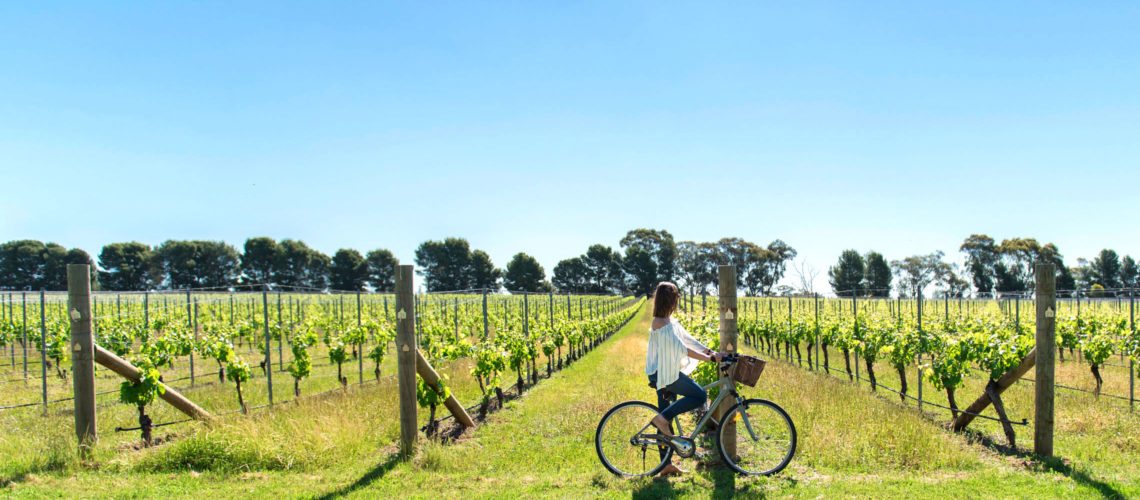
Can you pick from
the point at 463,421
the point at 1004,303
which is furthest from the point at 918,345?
the point at 1004,303

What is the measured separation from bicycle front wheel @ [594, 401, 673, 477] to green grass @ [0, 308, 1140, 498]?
186mm

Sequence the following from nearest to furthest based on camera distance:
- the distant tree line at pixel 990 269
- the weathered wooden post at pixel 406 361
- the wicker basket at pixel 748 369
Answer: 1. the wicker basket at pixel 748 369
2. the weathered wooden post at pixel 406 361
3. the distant tree line at pixel 990 269

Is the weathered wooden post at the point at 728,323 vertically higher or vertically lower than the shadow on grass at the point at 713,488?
higher

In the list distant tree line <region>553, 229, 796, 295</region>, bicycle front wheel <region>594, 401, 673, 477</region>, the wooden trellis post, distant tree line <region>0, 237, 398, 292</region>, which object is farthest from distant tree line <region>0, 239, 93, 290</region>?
bicycle front wheel <region>594, 401, 673, 477</region>

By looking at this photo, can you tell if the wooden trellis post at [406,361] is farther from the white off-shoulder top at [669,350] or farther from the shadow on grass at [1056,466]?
the shadow on grass at [1056,466]

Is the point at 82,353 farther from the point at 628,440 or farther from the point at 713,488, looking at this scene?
the point at 713,488

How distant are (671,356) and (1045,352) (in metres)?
3.49

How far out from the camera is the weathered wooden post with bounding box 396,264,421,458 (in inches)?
244

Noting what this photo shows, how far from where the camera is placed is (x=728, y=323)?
5.73m

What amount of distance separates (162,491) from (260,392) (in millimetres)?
6550

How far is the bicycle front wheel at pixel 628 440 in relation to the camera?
17.3ft

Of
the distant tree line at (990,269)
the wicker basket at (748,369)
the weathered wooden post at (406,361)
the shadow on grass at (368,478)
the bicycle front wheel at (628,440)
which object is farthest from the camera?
the distant tree line at (990,269)

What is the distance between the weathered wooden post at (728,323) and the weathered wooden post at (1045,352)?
268 cm

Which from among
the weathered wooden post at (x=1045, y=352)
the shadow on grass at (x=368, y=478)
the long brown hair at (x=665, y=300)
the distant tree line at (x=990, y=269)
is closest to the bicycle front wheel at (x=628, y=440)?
the long brown hair at (x=665, y=300)
